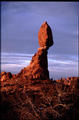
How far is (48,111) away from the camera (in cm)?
1081

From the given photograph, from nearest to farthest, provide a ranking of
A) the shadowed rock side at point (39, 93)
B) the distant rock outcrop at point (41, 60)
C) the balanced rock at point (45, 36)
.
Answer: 1. the shadowed rock side at point (39, 93)
2. the distant rock outcrop at point (41, 60)
3. the balanced rock at point (45, 36)

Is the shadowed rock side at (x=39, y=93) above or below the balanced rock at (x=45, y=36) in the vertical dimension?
below

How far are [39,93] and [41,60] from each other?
534 cm

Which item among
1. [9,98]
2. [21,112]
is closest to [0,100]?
[9,98]

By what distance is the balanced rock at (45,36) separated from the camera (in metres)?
21.4

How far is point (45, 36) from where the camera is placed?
21.7 m

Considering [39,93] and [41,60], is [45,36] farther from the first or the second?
[39,93]

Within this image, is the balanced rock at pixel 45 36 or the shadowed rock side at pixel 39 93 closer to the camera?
the shadowed rock side at pixel 39 93

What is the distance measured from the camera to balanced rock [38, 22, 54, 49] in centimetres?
2141

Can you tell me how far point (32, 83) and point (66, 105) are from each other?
7817 mm

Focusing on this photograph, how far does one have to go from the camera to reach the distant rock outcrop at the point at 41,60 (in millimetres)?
18906

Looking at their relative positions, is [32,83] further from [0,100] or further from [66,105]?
[66,105]

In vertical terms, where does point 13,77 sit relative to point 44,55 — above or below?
below

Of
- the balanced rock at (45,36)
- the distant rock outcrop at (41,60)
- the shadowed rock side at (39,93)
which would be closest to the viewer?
the shadowed rock side at (39,93)
